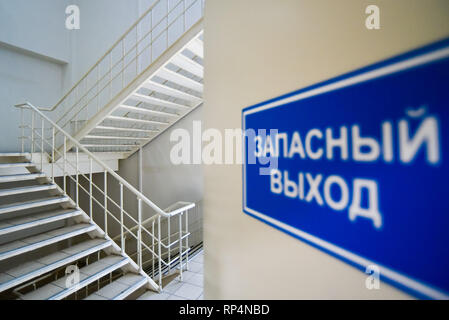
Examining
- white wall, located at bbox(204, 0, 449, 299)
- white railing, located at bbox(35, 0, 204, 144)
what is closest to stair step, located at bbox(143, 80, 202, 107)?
white railing, located at bbox(35, 0, 204, 144)

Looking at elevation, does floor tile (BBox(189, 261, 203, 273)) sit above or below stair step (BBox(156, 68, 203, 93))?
below

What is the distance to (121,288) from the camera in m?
1.96

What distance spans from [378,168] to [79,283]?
2205mm

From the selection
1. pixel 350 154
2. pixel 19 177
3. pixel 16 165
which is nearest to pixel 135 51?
pixel 16 165

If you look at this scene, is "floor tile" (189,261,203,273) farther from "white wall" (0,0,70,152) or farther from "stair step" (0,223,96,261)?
"white wall" (0,0,70,152)

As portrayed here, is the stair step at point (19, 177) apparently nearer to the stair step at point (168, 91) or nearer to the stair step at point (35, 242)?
the stair step at point (35, 242)

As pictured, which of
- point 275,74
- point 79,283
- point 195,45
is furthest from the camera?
point 195,45

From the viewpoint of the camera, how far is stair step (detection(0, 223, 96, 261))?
173 cm

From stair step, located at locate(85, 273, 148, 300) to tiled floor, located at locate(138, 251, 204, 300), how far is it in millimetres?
144

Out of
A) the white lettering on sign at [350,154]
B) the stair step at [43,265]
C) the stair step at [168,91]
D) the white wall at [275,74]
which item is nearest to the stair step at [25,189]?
the stair step at [43,265]

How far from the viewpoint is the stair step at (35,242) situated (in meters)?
1.73

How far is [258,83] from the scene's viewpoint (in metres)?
0.64

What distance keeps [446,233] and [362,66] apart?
0.26 metres

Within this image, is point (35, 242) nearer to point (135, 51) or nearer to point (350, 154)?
point (350, 154)
